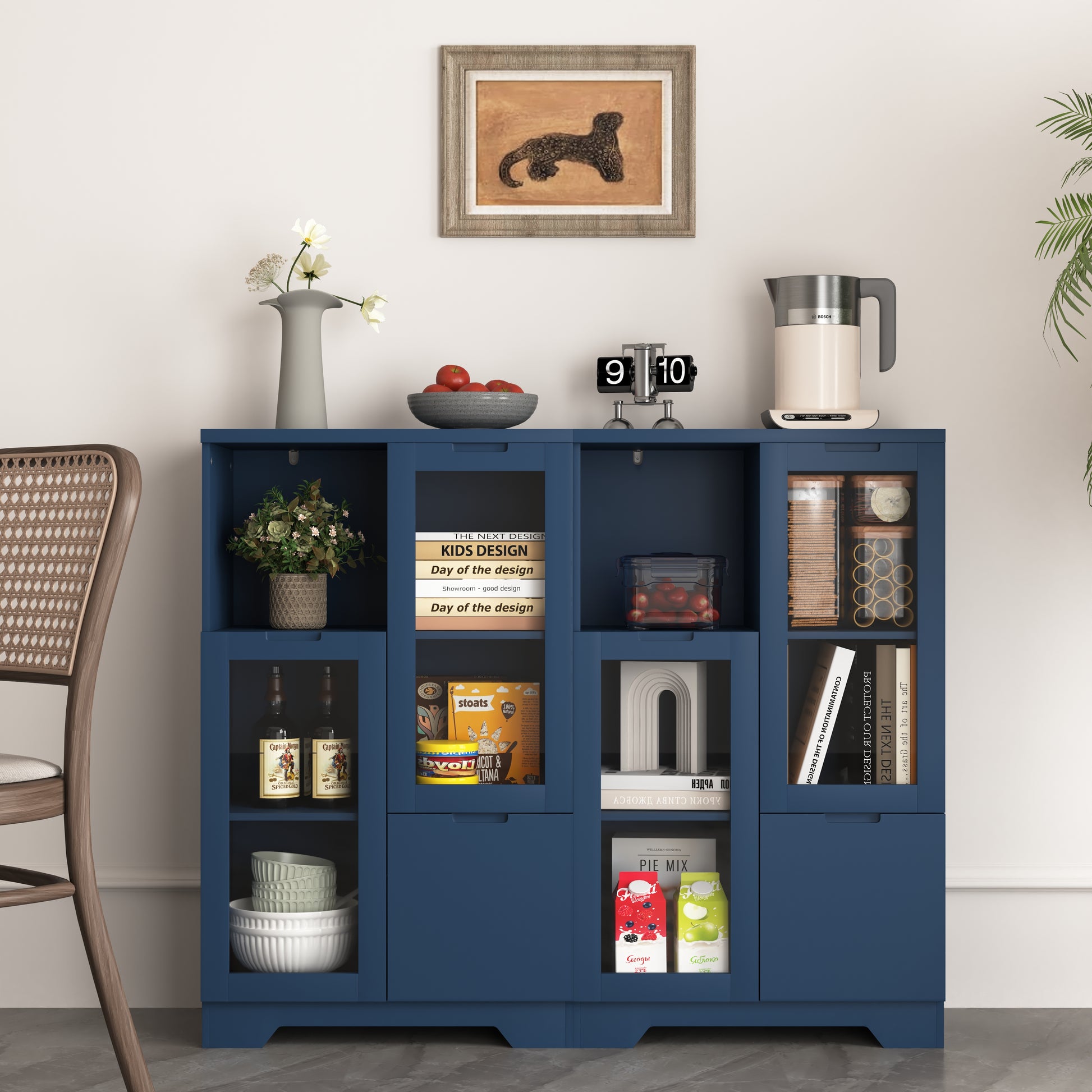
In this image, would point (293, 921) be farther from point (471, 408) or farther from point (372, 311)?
point (372, 311)

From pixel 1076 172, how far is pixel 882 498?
952 millimetres

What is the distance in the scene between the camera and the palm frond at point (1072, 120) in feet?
7.33

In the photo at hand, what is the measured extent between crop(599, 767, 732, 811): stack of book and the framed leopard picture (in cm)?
121

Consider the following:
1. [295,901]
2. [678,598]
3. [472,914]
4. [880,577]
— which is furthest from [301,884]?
[880,577]

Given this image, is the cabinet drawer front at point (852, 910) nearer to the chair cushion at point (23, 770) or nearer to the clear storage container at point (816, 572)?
the clear storage container at point (816, 572)

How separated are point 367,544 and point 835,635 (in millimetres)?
1017

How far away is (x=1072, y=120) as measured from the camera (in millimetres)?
2449

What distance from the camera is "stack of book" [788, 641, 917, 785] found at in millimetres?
2211

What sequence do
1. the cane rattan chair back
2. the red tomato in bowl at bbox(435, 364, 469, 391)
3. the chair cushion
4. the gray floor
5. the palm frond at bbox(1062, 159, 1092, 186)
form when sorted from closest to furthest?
the chair cushion
the cane rattan chair back
the gray floor
the red tomato in bowl at bbox(435, 364, 469, 391)
the palm frond at bbox(1062, 159, 1092, 186)

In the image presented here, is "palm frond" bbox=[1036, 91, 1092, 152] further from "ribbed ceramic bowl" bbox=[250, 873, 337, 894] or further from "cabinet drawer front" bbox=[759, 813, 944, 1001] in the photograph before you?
"ribbed ceramic bowl" bbox=[250, 873, 337, 894]

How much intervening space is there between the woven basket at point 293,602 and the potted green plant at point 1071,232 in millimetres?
1551

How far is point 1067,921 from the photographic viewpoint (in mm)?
2500

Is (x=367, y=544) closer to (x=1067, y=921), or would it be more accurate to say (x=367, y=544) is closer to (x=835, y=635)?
(x=835, y=635)

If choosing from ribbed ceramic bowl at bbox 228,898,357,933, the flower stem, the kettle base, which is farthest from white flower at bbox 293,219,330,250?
ribbed ceramic bowl at bbox 228,898,357,933
